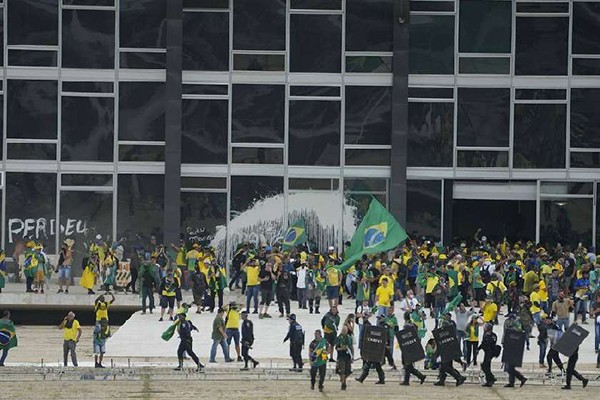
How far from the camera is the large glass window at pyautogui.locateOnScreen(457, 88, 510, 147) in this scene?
5034 centimetres

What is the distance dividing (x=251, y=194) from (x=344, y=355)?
725 inches

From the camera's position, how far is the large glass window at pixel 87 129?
49.9 meters

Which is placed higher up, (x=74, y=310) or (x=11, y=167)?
(x=11, y=167)

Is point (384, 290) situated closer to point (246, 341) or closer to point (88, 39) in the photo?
point (246, 341)

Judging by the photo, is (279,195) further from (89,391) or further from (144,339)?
(89,391)

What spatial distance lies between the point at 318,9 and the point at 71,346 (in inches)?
759

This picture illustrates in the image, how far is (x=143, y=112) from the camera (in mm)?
50125

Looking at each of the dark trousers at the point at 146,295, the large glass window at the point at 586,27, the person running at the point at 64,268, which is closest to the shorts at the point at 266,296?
the dark trousers at the point at 146,295

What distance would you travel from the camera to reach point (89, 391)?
3161cm

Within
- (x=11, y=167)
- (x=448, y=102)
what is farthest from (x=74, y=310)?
(x=448, y=102)

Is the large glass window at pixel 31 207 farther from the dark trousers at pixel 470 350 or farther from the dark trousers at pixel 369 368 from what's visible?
the dark trousers at pixel 369 368

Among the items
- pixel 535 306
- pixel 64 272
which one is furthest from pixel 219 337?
pixel 64 272

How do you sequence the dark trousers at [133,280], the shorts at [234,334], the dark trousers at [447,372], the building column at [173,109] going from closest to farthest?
the dark trousers at [447,372], the shorts at [234,334], the dark trousers at [133,280], the building column at [173,109]

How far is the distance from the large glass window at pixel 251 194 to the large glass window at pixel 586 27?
10.3 metres
